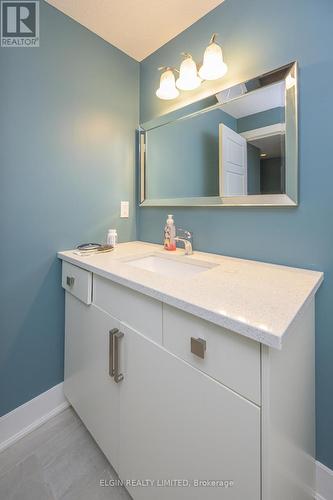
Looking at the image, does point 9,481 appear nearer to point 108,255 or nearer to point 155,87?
point 108,255

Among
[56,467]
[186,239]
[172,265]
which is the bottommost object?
[56,467]

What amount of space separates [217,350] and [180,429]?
30 cm

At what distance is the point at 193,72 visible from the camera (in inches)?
49.4

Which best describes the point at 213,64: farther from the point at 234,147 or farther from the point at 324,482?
the point at 324,482

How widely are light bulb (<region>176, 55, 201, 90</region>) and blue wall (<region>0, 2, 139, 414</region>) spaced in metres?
0.50

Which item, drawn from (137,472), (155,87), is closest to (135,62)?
(155,87)

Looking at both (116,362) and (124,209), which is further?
(124,209)

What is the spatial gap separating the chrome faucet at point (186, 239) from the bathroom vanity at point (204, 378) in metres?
0.21

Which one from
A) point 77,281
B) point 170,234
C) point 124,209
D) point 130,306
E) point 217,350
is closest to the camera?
point 217,350

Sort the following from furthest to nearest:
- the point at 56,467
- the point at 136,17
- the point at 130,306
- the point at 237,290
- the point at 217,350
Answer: the point at 136,17, the point at 56,467, the point at 130,306, the point at 237,290, the point at 217,350

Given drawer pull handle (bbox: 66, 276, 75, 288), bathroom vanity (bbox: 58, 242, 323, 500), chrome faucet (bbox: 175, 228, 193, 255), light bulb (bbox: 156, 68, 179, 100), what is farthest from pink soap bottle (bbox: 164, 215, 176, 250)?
light bulb (bbox: 156, 68, 179, 100)

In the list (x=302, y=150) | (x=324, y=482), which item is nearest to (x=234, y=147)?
(x=302, y=150)

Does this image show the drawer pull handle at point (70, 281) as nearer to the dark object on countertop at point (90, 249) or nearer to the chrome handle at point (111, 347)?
the dark object on countertop at point (90, 249)

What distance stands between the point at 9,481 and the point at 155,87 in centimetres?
223
